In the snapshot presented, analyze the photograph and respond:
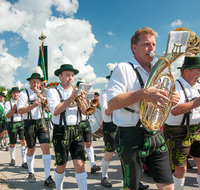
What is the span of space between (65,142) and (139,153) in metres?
1.57

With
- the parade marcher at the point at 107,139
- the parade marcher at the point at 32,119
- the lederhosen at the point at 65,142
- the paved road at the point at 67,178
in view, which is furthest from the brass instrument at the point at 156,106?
the parade marcher at the point at 32,119

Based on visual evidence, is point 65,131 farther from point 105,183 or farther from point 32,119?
point 32,119

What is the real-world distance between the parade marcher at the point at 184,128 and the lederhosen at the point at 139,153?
3.21 feet

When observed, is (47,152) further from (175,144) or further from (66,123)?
(175,144)

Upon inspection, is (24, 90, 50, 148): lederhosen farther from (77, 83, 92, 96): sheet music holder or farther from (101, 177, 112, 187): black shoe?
(77, 83, 92, 96): sheet music holder

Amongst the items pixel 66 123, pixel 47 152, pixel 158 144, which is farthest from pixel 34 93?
pixel 158 144

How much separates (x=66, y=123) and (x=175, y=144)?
5.84 feet

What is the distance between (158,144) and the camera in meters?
1.87

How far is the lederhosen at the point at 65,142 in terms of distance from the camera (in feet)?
9.86

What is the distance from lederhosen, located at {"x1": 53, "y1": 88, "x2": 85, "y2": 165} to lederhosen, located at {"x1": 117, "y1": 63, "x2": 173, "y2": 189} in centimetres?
133

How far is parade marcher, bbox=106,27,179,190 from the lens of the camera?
1.79 meters

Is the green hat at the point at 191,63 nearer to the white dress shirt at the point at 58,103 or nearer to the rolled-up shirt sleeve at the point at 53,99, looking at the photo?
the white dress shirt at the point at 58,103

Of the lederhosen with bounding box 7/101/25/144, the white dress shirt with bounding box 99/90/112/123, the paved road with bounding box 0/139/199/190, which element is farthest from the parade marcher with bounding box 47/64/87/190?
the lederhosen with bounding box 7/101/25/144

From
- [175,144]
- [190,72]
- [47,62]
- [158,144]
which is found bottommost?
[175,144]
